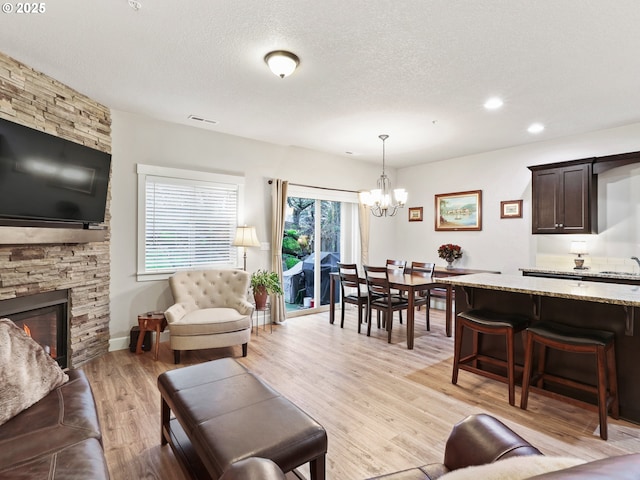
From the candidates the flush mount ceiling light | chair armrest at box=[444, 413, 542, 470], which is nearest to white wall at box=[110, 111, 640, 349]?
the flush mount ceiling light

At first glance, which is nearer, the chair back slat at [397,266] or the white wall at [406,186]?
the white wall at [406,186]

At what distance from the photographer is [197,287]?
4.14 metres

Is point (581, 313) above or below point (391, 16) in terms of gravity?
below

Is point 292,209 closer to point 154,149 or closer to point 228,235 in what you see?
point 228,235

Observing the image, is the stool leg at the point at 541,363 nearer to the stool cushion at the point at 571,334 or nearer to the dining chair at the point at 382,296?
the stool cushion at the point at 571,334

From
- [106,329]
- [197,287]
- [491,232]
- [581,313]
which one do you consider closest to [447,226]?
[491,232]

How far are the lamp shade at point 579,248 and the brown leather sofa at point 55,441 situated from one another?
5659 millimetres

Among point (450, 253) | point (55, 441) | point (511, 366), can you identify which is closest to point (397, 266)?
point (450, 253)

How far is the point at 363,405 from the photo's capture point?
264 centimetres

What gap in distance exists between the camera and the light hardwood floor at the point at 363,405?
2029mm

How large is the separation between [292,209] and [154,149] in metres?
2.29

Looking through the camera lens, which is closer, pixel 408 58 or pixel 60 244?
pixel 408 58

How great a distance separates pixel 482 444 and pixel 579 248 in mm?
4666

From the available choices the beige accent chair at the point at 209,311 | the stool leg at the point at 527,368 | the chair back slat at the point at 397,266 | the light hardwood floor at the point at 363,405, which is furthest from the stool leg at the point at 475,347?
the beige accent chair at the point at 209,311
